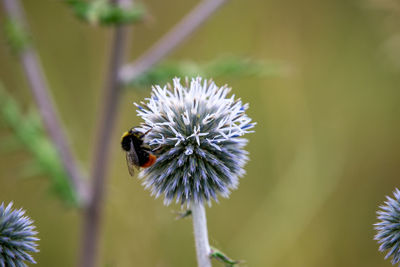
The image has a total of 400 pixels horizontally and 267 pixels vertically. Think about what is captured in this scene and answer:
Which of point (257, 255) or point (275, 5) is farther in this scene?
point (275, 5)

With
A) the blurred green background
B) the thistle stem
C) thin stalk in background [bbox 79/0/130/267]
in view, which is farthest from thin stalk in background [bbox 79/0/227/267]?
the thistle stem

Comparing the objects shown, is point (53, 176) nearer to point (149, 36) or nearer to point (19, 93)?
point (19, 93)

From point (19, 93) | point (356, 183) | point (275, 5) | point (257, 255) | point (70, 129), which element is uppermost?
point (275, 5)

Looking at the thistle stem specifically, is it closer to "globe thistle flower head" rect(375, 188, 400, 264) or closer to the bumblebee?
the bumblebee

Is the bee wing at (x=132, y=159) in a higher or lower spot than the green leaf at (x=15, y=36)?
lower

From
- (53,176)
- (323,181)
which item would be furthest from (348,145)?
(53,176)

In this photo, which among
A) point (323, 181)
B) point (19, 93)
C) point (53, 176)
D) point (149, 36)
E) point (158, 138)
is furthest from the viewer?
point (149, 36)

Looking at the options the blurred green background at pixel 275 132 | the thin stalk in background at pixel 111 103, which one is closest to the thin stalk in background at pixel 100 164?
the thin stalk in background at pixel 111 103

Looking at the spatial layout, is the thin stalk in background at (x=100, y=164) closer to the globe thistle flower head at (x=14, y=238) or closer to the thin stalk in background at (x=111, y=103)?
the thin stalk in background at (x=111, y=103)
